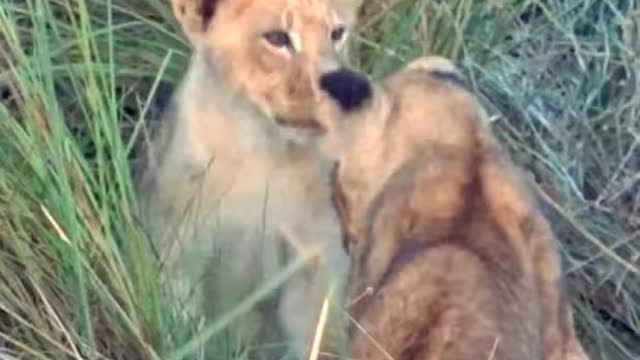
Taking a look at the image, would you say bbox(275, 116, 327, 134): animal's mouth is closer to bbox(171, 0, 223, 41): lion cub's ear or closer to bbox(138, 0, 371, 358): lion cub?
bbox(138, 0, 371, 358): lion cub

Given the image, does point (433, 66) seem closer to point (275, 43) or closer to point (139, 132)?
point (275, 43)

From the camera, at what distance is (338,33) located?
121 inches

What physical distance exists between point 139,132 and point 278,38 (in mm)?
328

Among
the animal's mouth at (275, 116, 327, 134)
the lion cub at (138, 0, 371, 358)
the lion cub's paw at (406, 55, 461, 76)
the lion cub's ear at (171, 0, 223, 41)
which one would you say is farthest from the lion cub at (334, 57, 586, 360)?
the lion cub's ear at (171, 0, 223, 41)

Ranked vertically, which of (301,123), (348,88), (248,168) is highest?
(348,88)

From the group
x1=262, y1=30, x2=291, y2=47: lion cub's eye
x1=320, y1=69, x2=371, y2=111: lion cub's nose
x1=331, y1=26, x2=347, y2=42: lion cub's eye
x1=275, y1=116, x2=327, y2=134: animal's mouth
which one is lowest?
x1=275, y1=116, x2=327, y2=134: animal's mouth

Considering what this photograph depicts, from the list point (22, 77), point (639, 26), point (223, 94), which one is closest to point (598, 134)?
point (639, 26)

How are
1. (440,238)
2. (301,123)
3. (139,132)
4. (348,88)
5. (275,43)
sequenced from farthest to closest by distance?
(139,132) < (275,43) < (301,123) < (348,88) < (440,238)

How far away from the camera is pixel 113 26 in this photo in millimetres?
3396

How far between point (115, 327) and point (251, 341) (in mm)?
321

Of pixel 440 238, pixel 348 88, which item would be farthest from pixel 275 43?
pixel 440 238

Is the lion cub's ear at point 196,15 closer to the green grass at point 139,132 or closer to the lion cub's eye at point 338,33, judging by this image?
the green grass at point 139,132

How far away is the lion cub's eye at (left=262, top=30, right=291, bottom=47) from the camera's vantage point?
3023mm

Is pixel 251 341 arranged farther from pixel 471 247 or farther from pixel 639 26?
pixel 639 26
